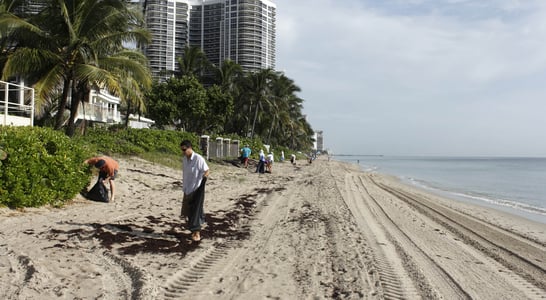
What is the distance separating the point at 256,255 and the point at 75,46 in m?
11.7

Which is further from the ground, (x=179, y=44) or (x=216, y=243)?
(x=179, y=44)

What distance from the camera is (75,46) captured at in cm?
1338

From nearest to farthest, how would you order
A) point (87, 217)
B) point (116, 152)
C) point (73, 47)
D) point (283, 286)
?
1. point (283, 286)
2. point (87, 217)
3. point (73, 47)
4. point (116, 152)

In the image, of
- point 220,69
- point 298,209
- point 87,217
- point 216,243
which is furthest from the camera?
point 220,69

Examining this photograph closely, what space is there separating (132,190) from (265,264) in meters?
7.02

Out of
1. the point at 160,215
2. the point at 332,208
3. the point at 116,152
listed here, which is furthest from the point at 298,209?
the point at 116,152

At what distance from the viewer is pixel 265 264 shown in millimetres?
4754

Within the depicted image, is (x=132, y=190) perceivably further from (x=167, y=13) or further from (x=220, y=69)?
(x=167, y=13)

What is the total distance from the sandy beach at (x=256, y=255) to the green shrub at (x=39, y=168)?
0.30m

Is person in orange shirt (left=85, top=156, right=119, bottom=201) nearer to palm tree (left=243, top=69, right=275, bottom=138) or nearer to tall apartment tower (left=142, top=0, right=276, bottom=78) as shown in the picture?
palm tree (left=243, top=69, right=275, bottom=138)

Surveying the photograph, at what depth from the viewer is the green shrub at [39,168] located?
663 cm

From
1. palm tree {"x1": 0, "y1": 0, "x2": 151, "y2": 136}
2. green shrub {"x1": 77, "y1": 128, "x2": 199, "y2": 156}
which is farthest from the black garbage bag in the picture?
palm tree {"x1": 0, "y1": 0, "x2": 151, "y2": 136}

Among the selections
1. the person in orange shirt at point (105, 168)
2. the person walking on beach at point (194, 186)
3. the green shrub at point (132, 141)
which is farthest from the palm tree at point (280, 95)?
the person walking on beach at point (194, 186)

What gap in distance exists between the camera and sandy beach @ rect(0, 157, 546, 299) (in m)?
3.86
